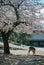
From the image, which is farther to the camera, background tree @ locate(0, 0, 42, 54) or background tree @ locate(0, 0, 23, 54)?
background tree @ locate(0, 0, 42, 54)

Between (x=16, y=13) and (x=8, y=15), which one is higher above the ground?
(x=16, y=13)

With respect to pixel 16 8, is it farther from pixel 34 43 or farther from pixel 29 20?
pixel 34 43

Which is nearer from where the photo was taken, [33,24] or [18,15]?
[18,15]

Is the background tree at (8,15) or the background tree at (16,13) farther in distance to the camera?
the background tree at (16,13)

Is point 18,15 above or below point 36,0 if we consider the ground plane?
below

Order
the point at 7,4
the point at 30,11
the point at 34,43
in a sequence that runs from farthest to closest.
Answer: the point at 34,43
the point at 30,11
the point at 7,4

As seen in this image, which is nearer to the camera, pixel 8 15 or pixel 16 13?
pixel 16 13

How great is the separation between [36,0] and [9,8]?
5.99 ft

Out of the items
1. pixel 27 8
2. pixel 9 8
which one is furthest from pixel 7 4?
pixel 27 8

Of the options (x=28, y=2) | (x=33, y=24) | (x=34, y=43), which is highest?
(x=28, y=2)

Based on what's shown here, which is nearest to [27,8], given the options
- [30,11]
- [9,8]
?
[30,11]

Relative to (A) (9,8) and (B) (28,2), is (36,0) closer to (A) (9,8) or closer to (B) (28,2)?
(B) (28,2)

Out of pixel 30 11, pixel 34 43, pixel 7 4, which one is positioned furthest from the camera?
pixel 34 43

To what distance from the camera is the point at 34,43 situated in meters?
30.4
